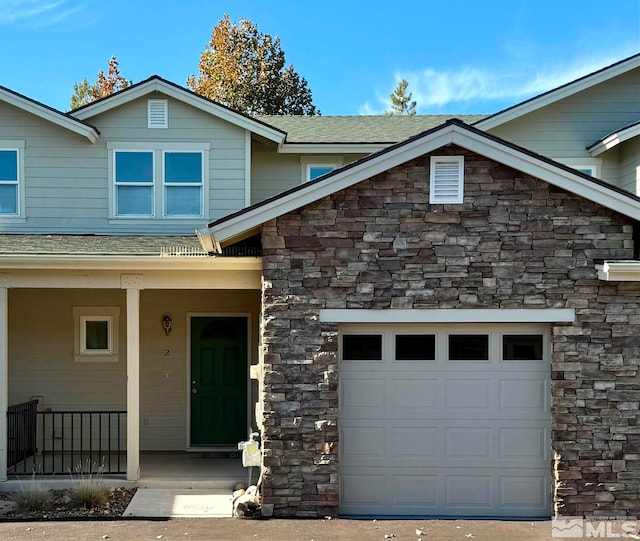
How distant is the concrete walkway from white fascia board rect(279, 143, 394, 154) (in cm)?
602

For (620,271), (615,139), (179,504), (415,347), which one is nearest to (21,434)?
(179,504)

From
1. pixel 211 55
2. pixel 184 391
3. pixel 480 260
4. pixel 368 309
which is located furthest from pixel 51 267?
pixel 211 55

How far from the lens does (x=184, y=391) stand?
425 inches

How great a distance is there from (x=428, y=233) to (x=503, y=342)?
5.46 ft

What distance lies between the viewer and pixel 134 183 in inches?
428

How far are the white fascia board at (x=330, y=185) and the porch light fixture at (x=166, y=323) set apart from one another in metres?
3.76

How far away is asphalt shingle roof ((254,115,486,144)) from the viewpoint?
1204 cm

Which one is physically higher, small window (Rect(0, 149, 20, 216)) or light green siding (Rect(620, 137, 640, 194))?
light green siding (Rect(620, 137, 640, 194))

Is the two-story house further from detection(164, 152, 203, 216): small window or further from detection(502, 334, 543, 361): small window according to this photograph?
detection(164, 152, 203, 216): small window

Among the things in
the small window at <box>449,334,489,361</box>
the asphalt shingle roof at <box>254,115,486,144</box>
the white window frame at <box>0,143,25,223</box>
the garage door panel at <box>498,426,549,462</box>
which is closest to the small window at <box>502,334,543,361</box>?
the small window at <box>449,334,489,361</box>

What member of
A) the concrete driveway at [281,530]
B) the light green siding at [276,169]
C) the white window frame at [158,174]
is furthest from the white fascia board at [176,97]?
the concrete driveway at [281,530]

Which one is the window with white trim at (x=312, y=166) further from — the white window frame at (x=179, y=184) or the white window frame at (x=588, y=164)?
the white window frame at (x=588, y=164)

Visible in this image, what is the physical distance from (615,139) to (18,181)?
33.1 feet

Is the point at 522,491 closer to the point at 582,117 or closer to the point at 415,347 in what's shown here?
the point at 415,347
